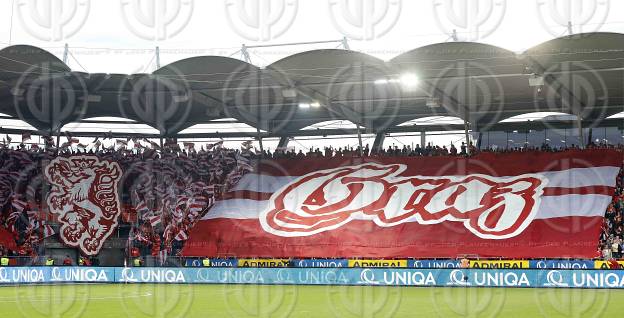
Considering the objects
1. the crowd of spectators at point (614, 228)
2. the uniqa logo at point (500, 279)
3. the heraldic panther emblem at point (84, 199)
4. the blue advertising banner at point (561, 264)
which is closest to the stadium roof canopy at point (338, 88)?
the heraldic panther emblem at point (84, 199)

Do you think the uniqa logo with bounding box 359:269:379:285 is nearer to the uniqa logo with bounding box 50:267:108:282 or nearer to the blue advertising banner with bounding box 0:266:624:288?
the blue advertising banner with bounding box 0:266:624:288

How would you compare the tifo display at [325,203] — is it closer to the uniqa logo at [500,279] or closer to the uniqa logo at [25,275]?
the uniqa logo at [500,279]

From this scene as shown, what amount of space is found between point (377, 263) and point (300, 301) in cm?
1258

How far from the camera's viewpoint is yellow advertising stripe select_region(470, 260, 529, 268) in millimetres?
34688

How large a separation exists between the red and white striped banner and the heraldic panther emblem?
4.97 meters

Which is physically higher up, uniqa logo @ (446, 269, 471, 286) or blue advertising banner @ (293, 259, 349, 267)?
uniqa logo @ (446, 269, 471, 286)

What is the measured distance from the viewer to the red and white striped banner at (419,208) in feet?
120

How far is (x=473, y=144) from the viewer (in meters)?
47.7

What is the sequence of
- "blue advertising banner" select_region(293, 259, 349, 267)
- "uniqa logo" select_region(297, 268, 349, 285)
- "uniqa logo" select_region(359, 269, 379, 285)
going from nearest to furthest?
"uniqa logo" select_region(359, 269, 379, 285) < "uniqa logo" select_region(297, 268, 349, 285) < "blue advertising banner" select_region(293, 259, 349, 267)

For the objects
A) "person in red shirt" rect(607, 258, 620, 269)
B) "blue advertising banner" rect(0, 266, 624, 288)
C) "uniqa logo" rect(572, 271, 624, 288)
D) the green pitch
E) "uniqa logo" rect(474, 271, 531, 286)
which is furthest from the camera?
"person in red shirt" rect(607, 258, 620, 269)

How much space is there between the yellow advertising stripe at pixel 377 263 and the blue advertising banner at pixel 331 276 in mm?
4575

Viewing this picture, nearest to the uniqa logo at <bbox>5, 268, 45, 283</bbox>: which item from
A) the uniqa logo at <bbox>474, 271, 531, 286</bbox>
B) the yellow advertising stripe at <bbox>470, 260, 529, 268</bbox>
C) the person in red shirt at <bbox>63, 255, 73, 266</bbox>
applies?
the person in red shirt at <bbox>63, 255, 73, 266</bbox>

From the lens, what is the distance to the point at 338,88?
39.3 m

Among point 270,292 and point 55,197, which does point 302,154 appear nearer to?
point 55,197
